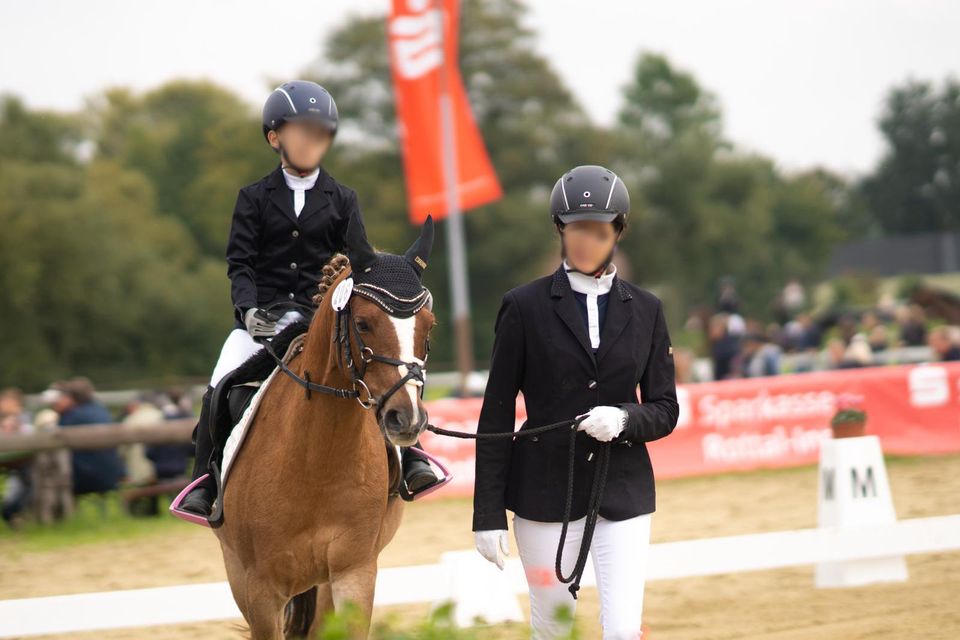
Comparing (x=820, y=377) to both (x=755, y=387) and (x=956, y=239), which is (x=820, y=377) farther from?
(x=956, y=239)

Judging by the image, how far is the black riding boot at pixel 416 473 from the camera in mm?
5348

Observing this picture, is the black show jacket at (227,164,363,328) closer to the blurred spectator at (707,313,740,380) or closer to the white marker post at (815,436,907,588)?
the white marker post at (815,436,907,588)

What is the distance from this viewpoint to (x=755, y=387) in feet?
46.1

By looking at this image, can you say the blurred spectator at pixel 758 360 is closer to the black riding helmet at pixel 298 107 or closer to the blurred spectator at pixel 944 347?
the blurred spectator at pixel 944 347

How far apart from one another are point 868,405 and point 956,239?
194 ft

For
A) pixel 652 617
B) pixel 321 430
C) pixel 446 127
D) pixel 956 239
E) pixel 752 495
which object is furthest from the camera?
pixel 956 239

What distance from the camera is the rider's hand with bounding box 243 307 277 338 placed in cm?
516

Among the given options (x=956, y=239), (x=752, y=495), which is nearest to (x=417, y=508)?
(x=752, y=495)

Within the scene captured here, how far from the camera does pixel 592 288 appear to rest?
4.38 metres

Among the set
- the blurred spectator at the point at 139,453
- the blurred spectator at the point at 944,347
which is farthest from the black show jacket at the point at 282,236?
the blurred spectator at the point at 944,347

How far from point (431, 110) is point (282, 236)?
11.9 meters

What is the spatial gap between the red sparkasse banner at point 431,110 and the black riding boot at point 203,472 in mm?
11551

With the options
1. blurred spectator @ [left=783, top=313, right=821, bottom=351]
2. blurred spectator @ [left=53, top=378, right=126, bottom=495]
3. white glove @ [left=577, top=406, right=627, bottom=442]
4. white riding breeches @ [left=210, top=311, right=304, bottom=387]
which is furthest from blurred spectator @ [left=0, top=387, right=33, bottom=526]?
blurred spectator @ [left=783, top=313, right=821, bottom=351]

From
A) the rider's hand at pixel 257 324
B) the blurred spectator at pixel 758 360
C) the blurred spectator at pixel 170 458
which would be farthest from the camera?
the blurred spectator at pixel 758 360
